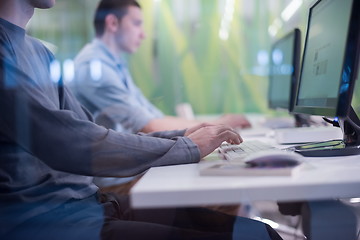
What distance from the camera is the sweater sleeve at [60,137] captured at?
35.2 inches

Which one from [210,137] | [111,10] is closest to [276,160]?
[210,137]

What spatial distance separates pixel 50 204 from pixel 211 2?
2.90 m

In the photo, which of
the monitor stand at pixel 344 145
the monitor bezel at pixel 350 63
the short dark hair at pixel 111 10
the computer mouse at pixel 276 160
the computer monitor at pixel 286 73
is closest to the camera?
the computer mouse at pixel 276 160

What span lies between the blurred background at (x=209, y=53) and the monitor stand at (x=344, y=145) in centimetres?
235

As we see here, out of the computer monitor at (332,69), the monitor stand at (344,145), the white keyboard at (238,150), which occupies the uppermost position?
the computer monitor at (332,69)

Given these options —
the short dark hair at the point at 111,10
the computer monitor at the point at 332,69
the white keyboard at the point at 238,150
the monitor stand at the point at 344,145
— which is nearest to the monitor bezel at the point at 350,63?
the computer monitor at the point at 332,69

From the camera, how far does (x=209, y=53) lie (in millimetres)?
3674

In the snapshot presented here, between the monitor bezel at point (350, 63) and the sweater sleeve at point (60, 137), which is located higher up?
the monitor bezel at point (350, 63)

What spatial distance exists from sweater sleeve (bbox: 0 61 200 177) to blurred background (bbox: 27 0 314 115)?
→ 255cm

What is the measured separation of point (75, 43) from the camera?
292 centimetres

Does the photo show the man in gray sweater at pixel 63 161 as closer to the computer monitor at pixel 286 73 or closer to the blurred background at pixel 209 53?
the computer monitor at pixel 286 73

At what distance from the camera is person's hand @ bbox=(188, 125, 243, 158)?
3.39ft

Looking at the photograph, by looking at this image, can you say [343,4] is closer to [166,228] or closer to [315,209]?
[315,209]

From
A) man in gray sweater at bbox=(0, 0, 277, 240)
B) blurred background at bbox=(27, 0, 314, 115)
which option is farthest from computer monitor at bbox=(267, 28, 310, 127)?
man in gray sweater at bbox=(0, 0, 277, 240)
